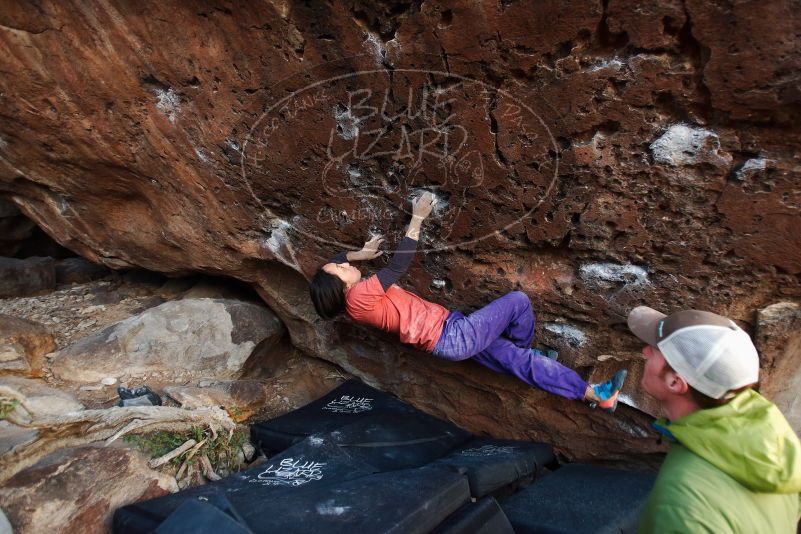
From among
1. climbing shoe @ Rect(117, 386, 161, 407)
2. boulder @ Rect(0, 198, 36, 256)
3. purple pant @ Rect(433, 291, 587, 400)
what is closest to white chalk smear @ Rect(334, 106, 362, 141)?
purple pant @ Rect(433, 291, 587, 400)

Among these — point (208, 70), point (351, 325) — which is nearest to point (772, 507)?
point (351, 325)

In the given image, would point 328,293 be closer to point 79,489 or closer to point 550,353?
point 550,353

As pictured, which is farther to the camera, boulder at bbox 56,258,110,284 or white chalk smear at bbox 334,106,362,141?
boulder at bbox 56,258,110,284

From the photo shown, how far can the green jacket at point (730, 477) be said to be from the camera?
1.18 m

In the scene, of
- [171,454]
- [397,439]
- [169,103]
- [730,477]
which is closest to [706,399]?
[730,477]

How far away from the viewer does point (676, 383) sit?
1397 millimetres

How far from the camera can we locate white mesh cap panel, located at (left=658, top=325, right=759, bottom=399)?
1.33 metres

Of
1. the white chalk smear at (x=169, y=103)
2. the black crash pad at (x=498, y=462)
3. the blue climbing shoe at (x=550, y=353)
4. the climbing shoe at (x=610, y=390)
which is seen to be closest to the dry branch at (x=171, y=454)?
the black crash pad at (x=498, y=462)

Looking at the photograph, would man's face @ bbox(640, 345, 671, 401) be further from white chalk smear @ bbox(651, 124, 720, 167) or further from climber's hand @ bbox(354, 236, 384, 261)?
climber's hand @ bbox(354, 236, 384, 261)

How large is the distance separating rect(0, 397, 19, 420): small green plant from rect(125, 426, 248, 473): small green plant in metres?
0.53

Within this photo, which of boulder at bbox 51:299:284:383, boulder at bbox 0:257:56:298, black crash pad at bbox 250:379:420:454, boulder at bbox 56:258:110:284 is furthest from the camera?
boulder at bbox 56:258:110:284

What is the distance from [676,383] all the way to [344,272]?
162cm

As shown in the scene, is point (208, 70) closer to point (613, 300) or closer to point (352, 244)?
point (352, 244)

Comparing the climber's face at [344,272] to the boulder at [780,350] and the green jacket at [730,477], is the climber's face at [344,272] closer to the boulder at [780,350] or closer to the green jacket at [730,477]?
the green jacket at [730,477]
